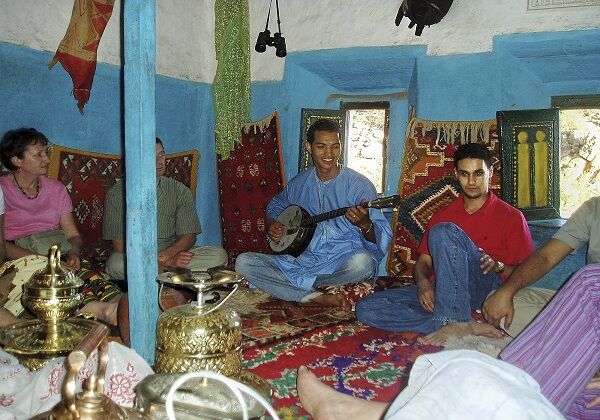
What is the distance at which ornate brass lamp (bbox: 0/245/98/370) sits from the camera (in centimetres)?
164

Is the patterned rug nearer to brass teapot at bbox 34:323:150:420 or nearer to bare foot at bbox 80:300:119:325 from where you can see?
bare foot at bbox 80:300:119:325

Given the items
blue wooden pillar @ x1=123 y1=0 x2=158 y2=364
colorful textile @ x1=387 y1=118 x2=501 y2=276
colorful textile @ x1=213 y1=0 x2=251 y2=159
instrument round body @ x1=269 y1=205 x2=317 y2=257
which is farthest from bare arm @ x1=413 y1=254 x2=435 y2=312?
colorful textile @ x1=213 y1=0 x2=251 y2=159

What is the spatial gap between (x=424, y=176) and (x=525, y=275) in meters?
2.18

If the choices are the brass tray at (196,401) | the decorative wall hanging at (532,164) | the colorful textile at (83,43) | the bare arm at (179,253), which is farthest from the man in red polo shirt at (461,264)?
the colorful textile at (83,43)

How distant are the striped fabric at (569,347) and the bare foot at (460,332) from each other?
47.7 inches

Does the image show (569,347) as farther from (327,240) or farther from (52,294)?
(327,240)

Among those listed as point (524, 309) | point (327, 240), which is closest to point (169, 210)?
point (327, 240)

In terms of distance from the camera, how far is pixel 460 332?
118 inches

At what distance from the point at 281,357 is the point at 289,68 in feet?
11.0

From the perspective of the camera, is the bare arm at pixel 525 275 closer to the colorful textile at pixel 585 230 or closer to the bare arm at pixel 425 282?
the colorful textile at pixel 585 230

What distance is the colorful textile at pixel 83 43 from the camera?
14.7 feet

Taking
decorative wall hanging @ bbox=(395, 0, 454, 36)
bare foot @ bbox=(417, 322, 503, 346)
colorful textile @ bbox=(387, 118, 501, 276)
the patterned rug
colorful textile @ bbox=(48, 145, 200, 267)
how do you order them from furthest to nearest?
colorful textile @ bbox=(387, 118, 501, 276)
colorful textile @ bbox=(48, 145, 200, 267)
decorative wall hanging @ bbox=(395, 0, 454, 36)
bare foot @ bbox=(417, 322, 503, 346)
the patterned rug

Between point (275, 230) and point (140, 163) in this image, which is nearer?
point (140, 163)

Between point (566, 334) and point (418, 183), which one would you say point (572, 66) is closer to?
point (418, 183)
